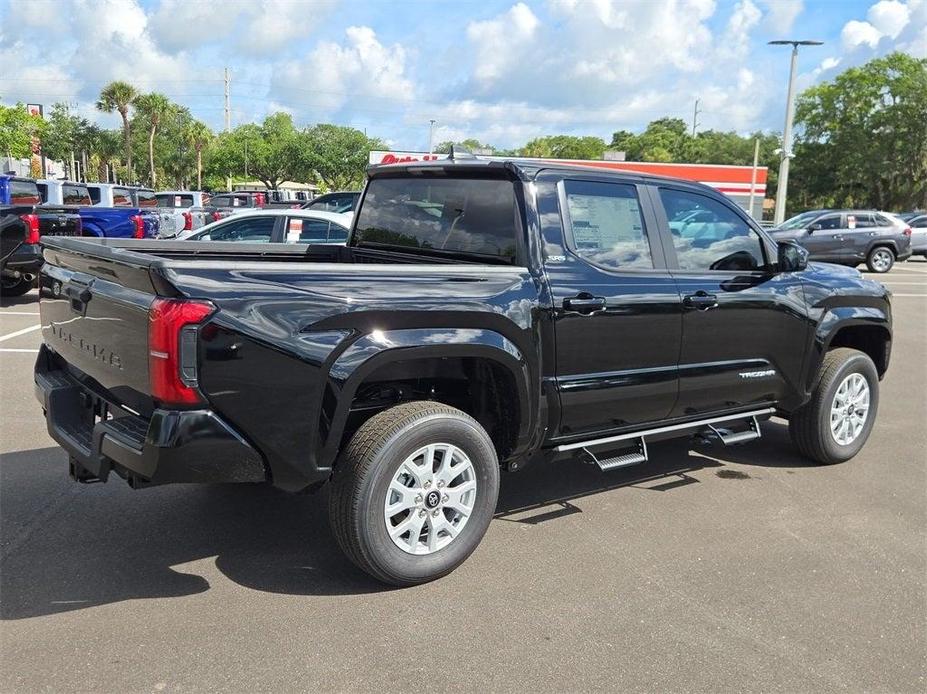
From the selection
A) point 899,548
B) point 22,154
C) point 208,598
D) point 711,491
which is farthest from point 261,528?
point 22,154

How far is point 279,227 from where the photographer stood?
10602 millimetres

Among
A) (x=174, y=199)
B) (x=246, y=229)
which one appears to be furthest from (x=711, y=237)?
(x=174, y=199)

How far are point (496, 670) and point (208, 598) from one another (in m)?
1.30

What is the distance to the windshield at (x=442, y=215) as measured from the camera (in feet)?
13.8

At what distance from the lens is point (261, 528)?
429cm

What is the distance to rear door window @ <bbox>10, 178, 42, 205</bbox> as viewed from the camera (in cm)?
1542

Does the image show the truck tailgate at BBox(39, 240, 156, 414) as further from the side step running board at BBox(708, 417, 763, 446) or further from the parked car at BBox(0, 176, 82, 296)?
the parked car at BBox(0, 176, 82, 296)

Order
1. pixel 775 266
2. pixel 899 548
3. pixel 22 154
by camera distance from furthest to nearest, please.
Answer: pixel 22 154 < pixel 775 266 < pixel 899 548

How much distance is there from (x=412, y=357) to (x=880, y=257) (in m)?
22.4

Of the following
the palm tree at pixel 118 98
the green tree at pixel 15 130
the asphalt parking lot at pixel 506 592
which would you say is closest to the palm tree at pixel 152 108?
the palm tree at pixel 118 98

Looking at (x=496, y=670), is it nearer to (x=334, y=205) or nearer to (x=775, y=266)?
(x=775, y=266)

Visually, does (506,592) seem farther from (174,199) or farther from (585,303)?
(174,199)

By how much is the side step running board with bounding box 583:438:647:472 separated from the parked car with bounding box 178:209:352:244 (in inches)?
269

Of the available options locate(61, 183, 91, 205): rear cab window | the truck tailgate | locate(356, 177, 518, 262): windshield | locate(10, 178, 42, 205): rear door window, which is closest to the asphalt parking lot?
the truck tailgate
